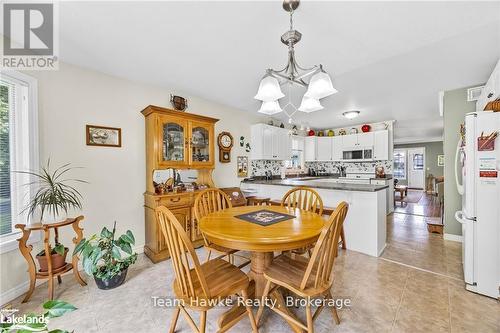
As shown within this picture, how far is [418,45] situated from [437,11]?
18.1 inches

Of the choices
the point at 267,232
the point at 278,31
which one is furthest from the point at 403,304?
the point at 278,31

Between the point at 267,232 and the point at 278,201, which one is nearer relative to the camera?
the point at 267,232

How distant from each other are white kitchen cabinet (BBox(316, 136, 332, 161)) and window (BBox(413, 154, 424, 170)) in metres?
6.67

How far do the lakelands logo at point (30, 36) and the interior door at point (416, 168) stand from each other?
12203 mm

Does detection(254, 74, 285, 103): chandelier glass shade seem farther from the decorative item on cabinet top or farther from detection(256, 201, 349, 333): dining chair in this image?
the decorative item on cabinet top

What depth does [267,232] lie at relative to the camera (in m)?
1.53

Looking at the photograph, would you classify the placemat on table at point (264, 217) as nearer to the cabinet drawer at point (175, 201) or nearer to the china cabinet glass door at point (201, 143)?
the cabinet drawer at point (175, 201)

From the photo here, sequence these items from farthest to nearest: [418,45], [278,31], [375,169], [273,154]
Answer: [375,169] → [273,154] → [418,45] → [278,31]

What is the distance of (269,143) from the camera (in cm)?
457

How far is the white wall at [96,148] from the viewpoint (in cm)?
222

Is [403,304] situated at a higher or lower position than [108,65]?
lower

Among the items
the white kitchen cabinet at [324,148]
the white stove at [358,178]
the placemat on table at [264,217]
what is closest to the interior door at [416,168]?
the white stove at [358,178]

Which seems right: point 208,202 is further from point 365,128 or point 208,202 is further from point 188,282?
point 365,128

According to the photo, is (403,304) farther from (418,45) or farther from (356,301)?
(418,45)
